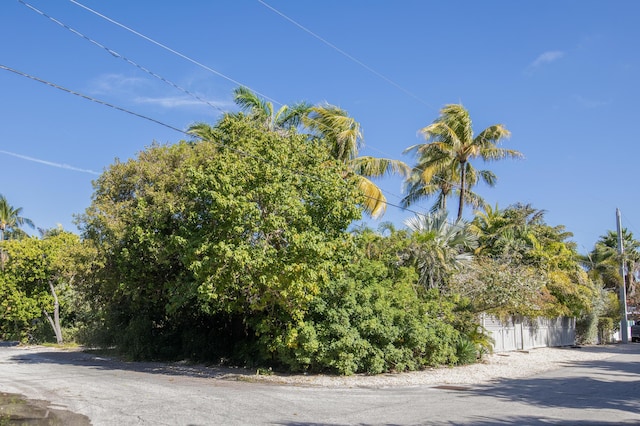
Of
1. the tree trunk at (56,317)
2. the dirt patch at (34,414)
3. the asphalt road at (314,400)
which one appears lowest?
the dirt patch at (34,414)

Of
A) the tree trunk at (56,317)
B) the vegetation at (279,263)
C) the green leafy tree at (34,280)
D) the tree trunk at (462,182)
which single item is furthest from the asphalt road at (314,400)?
the tree trunk at (56,317)

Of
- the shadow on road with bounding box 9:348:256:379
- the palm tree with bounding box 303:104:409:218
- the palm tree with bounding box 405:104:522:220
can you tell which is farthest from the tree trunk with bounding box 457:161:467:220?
the shadow on road with bounding box 9:348:256:379

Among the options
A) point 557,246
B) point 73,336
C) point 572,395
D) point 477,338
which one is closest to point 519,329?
point 557,246

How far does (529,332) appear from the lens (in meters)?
28.7

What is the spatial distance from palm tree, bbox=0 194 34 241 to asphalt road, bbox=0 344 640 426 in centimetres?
4027

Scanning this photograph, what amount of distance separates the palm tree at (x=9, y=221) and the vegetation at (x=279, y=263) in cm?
3070

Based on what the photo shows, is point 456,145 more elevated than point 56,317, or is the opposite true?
point 456,145

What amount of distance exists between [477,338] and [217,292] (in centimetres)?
1072

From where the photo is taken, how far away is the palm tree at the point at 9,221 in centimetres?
5159

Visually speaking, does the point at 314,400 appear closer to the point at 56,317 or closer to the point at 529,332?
the point at 529,332

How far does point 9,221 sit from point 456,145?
43.8m

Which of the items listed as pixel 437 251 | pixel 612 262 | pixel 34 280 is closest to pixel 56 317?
pixel 34 280

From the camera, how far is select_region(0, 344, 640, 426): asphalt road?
30.2ft

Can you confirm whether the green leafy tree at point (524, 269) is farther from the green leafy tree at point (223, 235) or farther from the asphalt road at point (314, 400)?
the green leafy tree at point (223, 235)
